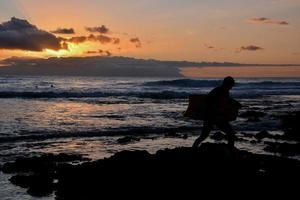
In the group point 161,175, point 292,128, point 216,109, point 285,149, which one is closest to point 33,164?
point 161,175

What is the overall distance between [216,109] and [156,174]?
95.6 inches

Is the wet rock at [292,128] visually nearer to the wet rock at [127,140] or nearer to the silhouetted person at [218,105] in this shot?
the wet rock at [127,140]

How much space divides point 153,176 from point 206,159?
1.32 meters

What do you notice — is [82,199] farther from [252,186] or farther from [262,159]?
[262,159]

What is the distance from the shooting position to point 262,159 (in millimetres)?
13906

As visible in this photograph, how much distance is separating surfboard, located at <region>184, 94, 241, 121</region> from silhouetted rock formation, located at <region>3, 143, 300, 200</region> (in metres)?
0.78

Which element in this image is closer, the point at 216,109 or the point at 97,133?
the point at 216,109

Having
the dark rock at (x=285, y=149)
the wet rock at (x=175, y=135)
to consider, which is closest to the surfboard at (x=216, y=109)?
the dark rock at (x=285, y=149)

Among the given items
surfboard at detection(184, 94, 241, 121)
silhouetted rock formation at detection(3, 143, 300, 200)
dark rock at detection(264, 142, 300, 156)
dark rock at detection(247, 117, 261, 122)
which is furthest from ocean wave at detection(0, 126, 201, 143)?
surfboard at detection(184, 94, 241, 121)

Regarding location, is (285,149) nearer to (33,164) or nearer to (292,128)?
(292,128)

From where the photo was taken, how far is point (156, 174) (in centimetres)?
1053

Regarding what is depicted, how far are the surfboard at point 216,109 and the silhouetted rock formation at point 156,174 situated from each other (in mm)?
776

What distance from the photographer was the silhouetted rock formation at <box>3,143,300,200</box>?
1027 cm

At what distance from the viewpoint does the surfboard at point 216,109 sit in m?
11.9
